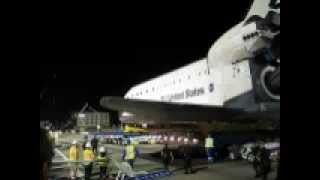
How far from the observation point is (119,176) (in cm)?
1023

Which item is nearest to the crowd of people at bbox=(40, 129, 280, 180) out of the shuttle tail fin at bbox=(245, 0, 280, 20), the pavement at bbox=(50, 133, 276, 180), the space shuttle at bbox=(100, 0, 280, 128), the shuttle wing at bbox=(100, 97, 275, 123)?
the pavement at bbox=(50, 133, 276, 180)

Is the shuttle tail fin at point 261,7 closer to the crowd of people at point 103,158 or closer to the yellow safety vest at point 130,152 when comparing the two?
the crowd of people at point 103,158

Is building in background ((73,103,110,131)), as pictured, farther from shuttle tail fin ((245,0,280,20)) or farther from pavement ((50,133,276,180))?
shuttle tail fin ((245,0,280,20))

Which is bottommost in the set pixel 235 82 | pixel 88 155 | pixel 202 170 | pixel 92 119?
pixel 202 170

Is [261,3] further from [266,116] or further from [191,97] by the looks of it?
[191,97]

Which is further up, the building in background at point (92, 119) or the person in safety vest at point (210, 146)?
the building in background at point (92, 119)

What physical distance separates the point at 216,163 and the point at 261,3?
528cm

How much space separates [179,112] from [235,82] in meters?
2.06

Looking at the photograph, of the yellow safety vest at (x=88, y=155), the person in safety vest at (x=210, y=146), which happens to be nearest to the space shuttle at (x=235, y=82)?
the person in safety vest at (x=210, y=146)

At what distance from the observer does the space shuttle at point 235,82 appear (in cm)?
1085

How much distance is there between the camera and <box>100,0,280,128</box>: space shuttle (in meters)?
10.9

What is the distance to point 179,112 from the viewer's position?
43.4ft

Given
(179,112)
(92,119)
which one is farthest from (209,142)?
(92,119)

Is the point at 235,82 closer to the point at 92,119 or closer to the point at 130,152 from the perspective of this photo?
the point at 130,152
